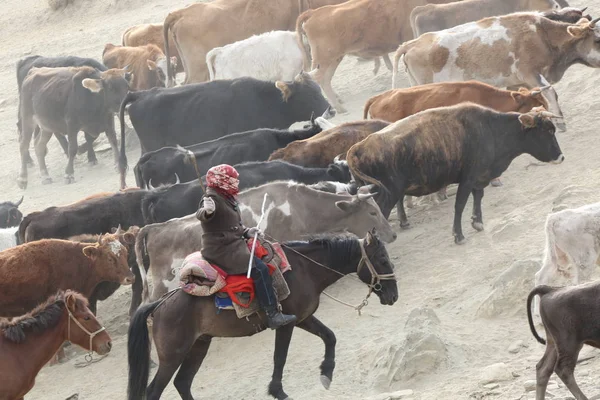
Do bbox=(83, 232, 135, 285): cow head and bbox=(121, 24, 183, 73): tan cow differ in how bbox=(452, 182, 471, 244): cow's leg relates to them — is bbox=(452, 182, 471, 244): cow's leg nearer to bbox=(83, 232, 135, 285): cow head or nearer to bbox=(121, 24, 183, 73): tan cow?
bbox=(83, 232, 135, 285): cow head

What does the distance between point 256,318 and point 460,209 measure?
156 inches

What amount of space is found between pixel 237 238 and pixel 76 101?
37.4 ft

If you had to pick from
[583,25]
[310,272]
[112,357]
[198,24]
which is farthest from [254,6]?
[310,272]

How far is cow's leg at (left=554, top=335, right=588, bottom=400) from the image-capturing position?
7.87m

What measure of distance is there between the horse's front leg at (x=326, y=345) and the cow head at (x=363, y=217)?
199 cm

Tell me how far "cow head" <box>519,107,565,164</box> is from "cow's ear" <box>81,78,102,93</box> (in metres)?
9.30

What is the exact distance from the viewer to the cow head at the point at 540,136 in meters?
13.0

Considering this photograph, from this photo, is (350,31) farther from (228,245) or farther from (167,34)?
(228,245)

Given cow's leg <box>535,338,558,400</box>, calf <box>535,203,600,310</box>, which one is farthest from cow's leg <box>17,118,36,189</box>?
cow's leg <box>535,338,558,400</box>

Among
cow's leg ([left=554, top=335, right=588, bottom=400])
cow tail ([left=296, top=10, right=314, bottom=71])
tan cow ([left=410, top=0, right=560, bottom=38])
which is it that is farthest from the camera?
cow tail ([left=296, top=10, right=314, bottom=71])

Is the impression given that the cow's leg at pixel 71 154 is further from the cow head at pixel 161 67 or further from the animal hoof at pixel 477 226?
the animal hoof at pixel 477 226

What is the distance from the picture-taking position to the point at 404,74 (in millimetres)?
19969

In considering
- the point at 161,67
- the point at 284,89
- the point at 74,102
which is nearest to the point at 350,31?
the point at 284,89

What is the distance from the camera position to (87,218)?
13.4m
